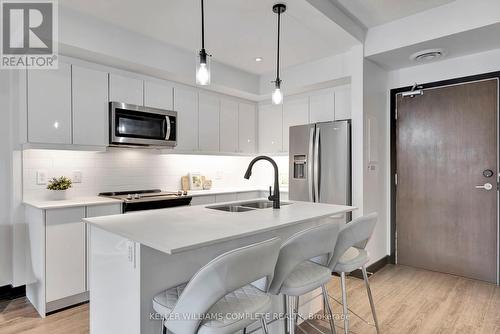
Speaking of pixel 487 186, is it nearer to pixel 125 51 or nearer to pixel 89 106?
pixel 125 51

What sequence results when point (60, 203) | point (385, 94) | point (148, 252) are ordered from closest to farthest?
point (148, 252) → point (60, 203) → point (385, 94)

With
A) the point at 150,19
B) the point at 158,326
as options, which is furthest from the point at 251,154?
the point at 158,326

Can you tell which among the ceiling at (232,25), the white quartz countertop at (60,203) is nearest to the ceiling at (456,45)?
the ceiling at (232,25)

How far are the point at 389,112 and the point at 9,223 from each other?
4215 mm

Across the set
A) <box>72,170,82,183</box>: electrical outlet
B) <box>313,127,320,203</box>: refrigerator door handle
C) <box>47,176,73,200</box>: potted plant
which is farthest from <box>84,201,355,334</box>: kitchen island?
<box>72,170,82,183</box>: electrical outlet

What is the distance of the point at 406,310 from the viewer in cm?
257

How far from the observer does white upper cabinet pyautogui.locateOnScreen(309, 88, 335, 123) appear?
389 cm

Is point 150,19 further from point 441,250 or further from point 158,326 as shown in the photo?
point 441,250

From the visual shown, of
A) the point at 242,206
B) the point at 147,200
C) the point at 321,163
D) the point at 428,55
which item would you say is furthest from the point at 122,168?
the point at 428,55

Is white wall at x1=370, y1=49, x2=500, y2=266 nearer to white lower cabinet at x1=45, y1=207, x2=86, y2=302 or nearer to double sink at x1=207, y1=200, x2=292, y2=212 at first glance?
double sink at x1=207, y1=200, x2=292, y2=212

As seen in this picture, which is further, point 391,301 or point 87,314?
point 391,301

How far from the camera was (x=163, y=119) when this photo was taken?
348cm

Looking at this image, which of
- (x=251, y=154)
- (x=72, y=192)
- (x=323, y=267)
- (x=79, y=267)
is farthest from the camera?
(x=251, y=154)

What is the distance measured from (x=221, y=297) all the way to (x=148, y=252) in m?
0.46
